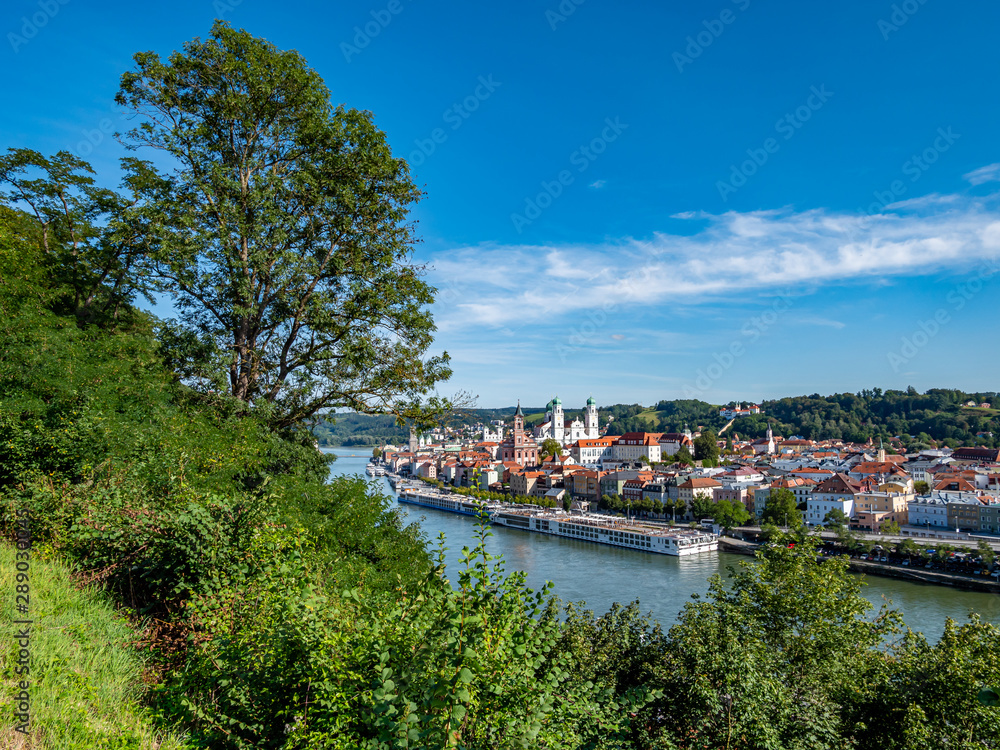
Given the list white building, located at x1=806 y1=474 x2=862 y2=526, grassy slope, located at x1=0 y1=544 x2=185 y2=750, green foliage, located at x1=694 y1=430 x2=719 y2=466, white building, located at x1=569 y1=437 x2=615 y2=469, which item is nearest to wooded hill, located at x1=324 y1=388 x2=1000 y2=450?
white building, located at x1=569 y1=437 x2=615 y2=469

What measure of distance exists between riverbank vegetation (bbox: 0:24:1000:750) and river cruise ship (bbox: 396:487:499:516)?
35537 millimetres

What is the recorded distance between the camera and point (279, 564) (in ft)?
7.60

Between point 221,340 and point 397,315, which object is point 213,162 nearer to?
point 221,340

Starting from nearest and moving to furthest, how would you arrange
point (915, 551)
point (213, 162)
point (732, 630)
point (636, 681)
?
point (213, 162) < point (732, 630) < point (636, 681) < point (915, 551)

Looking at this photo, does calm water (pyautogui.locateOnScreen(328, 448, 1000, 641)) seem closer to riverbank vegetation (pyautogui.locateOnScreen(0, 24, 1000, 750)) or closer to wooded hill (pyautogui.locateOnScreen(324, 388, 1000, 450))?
riverbank vegetation (pyautogui.locateOnScreen(0, 24, 1000, 750))

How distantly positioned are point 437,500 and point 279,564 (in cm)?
4474

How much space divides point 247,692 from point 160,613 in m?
1.33

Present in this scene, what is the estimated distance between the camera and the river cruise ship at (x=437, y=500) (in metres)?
42.8

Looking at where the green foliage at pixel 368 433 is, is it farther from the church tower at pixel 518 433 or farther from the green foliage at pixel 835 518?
the green foliage at pixel 835 518

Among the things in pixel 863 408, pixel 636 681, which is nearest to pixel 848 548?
pixel 636 681

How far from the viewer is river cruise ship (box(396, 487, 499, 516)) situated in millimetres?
42750

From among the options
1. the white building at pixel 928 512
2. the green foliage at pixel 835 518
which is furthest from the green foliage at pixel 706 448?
the white building at pixel 928 512

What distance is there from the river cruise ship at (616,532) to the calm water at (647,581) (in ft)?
2.46

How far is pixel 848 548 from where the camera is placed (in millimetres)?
25703
